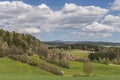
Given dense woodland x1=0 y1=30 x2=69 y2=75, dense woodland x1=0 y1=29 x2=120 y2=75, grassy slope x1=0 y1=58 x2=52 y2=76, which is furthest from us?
dense woodland x1=0 y1=29 x2=120 y2=75

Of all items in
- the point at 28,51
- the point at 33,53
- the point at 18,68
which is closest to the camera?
the point at 18,68

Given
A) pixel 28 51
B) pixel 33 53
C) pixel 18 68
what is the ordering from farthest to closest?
pixel 28 51, pixel 33 53, pixel 18 68

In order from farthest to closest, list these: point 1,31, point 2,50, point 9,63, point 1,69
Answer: point 1,31 < point 2,50 < point 9,63 < point 1,69

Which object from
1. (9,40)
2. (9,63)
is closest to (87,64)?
(9,63)

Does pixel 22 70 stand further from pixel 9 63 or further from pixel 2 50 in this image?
pixel 2 50

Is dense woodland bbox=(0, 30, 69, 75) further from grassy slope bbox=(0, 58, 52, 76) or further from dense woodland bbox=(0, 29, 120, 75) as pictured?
grassy slope bbox=(0, 58, 52, 76)

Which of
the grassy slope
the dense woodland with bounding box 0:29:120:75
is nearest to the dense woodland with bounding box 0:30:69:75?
the dense woodland with bounding box 0:29:120:75

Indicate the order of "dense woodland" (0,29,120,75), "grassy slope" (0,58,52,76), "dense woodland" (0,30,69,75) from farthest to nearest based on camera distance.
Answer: "dense woodland" (0,29,120,75) < "dense woodland" (0,30,69,75) < "grassy slope" (0,58,52,76)

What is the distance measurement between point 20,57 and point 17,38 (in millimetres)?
51638

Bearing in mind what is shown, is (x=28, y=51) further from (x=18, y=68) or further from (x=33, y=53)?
(x=18, y=68)

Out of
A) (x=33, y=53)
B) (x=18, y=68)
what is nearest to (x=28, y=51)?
(x=33, y=53)

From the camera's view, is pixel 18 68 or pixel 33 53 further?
pixel 33 53

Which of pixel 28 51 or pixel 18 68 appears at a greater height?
pixel 28 51

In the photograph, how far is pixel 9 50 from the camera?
444ft
